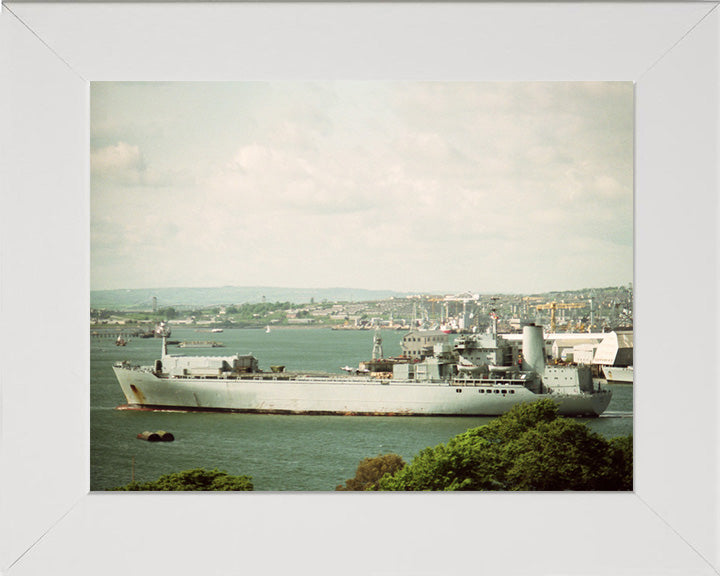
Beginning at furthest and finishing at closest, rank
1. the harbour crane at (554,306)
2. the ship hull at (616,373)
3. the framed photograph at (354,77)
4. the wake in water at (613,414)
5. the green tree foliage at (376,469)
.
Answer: the green tree foliage at (376,469), the wake in water at (613,414), the ship hull at (616,373), the harbour crane at (554,306), the framed photograph at (354,77)

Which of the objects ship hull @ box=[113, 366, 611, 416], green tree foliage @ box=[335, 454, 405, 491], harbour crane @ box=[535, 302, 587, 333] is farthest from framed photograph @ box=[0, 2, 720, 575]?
green tree foliage @ box=[335, 454, 405, 491]

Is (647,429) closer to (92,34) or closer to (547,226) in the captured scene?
(92,34)

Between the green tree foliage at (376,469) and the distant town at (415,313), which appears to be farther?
the green tree foliage at (376,469)

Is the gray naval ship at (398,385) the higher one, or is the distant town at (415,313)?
the distant town at (415,313)

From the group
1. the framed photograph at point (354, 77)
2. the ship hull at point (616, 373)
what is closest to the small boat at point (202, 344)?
the framed photograph at point (354, 77)

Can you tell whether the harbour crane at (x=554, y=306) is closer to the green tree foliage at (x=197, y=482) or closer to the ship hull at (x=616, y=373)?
the ship hull at (x=616, y=373)
